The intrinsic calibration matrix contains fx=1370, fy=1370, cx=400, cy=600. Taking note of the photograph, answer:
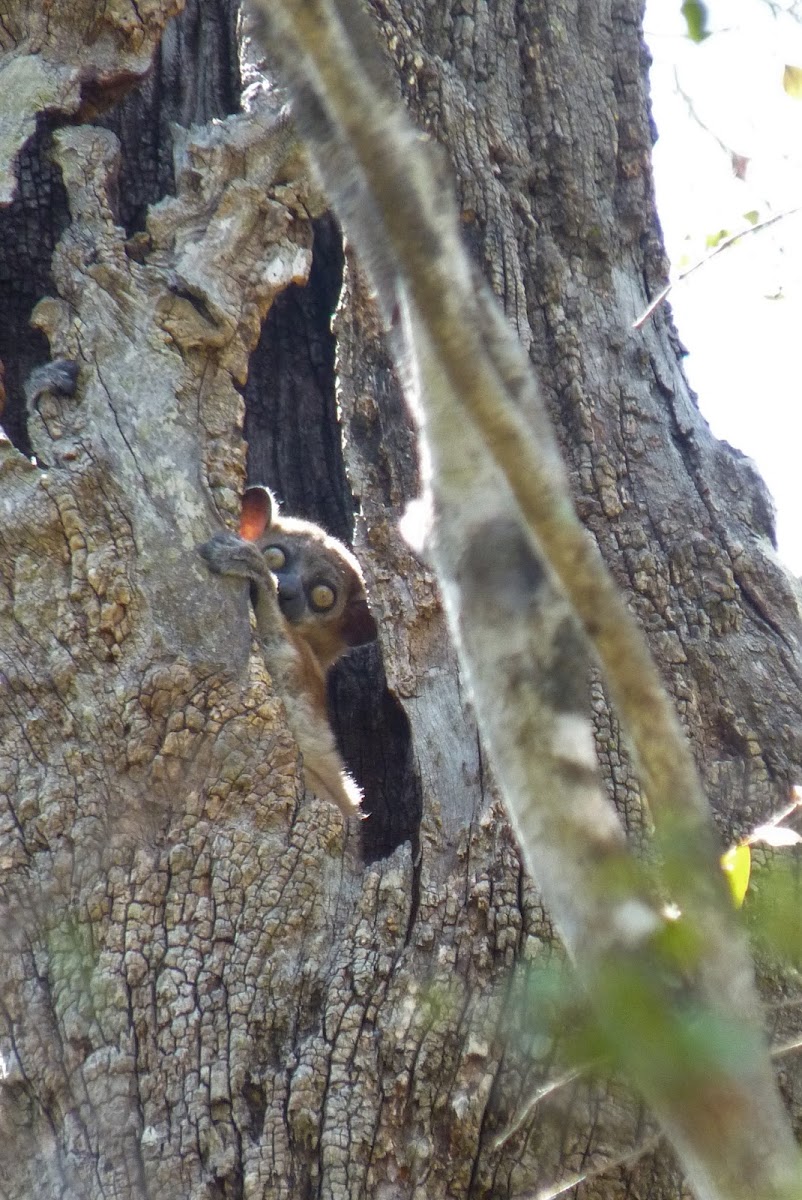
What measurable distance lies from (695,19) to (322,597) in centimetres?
320

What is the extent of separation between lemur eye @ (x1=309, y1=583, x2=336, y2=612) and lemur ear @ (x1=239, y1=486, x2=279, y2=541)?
20.5 inches

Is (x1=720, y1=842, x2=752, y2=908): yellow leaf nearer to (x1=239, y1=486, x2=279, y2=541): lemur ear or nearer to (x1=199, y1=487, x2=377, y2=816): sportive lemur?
(x1=199, y1=487, x2=377, y2=816): sportive lemur

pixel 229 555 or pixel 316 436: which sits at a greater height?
pixel 316 436

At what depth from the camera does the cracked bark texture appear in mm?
2562

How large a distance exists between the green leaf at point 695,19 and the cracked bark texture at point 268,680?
4.08ft

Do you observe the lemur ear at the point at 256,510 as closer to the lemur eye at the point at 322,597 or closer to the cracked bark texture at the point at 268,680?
the lemur eye at the point at 322,597

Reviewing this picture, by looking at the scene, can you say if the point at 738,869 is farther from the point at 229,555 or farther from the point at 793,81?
the point at 793,81

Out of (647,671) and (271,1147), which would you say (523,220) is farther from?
(647,671)

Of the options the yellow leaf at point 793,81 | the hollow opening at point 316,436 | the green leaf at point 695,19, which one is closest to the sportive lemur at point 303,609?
the hollow opening at point 316,436

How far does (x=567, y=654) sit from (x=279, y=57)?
2.31ft

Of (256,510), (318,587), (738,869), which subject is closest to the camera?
(738,869)

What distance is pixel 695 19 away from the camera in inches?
101

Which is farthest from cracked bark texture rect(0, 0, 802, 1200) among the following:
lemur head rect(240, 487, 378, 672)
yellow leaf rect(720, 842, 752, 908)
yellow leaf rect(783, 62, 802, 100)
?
yellow leaf rect(783, 62, 802, 100)

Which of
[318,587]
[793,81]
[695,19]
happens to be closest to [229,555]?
[695,19]
